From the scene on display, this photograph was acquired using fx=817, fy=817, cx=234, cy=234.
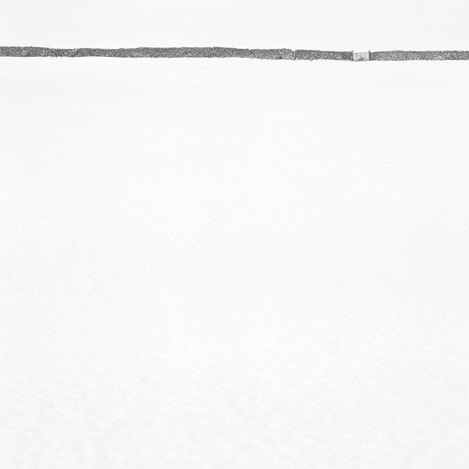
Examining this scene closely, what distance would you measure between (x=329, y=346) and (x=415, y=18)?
5.42 m

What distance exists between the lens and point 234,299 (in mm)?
1104

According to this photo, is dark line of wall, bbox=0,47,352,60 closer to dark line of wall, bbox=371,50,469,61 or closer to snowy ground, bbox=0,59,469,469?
dark line of wall, bbox=371,50,469,61

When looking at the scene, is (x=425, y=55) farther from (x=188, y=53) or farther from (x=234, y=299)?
(x=234, y=299)

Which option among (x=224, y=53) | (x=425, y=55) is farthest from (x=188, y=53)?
(x=425, y=55)

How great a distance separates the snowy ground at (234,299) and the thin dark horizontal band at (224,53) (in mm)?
3056

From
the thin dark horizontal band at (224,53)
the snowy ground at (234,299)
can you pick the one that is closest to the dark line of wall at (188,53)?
the thin dark horizontal band at (224,53)

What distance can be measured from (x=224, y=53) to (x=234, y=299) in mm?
4674

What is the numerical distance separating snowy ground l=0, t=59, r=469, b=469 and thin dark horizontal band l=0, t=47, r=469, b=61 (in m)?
3.06

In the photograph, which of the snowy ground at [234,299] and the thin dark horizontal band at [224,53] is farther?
the thin dark horizontal band at [224,53]

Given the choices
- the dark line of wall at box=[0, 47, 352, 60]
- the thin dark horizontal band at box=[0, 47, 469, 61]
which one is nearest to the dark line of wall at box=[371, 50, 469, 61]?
the thin dark horizontal band at box=[0, 47, 469, 61]

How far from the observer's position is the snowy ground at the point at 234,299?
0.73 m

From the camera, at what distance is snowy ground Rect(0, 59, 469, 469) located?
2.39 feet

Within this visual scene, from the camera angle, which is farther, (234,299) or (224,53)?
(224,53)

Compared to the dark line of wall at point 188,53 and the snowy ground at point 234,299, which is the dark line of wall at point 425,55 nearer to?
the dark line of wall at point 188,53
